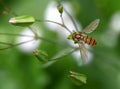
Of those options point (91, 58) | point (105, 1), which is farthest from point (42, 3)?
point (91, 58)

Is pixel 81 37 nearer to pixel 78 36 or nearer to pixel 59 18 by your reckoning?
pixel 78 36

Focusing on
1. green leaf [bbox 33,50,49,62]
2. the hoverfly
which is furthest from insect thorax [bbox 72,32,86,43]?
green leaf [bbox 33,50,49,62]

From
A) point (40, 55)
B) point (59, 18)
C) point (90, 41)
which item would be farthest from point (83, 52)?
point (59, 18)

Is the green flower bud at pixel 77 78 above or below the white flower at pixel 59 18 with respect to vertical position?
below

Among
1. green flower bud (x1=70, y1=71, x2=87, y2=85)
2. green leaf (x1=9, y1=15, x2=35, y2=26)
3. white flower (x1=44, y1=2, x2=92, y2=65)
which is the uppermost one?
white flower (x1=44, y1=2, x2=92, y2=65)

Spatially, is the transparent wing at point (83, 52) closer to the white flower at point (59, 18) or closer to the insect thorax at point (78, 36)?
the insect thorax at point (78, 36)

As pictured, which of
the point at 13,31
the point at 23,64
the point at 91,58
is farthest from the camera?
the point at 13,31

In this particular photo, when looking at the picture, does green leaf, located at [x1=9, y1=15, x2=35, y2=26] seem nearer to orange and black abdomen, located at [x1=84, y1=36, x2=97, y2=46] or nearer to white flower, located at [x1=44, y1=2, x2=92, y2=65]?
orange and black abdomen, located at [x1=84, y1=36, x2=97, y2=46]

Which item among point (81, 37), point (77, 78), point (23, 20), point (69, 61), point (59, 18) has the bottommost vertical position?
point (77, 78)

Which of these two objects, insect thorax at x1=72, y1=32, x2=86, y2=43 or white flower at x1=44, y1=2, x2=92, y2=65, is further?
white flower at x1=44, y1=2, x2=92, y2=65

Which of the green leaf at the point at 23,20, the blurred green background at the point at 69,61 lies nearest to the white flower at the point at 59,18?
the blurred green background at the point at 69,61

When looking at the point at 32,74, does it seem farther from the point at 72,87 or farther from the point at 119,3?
the point at 119,3
